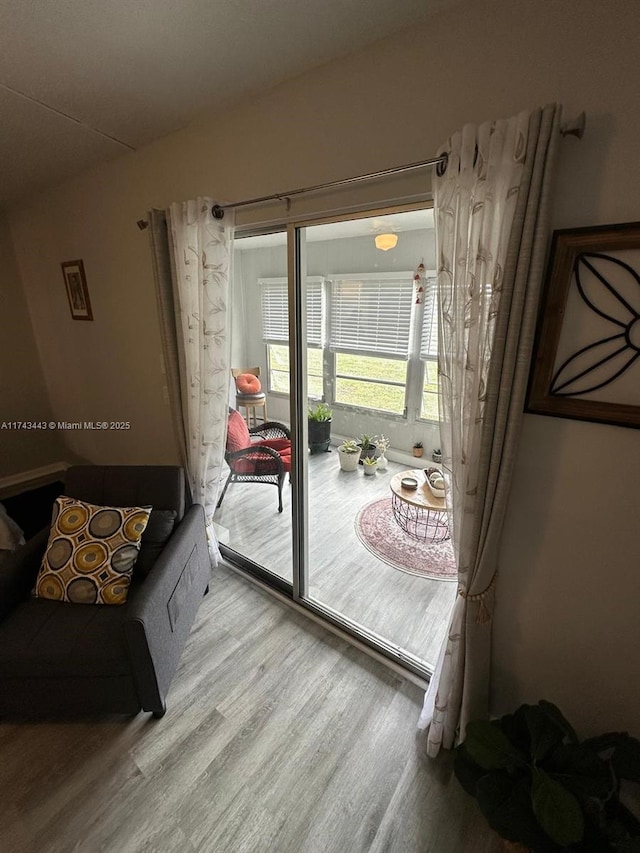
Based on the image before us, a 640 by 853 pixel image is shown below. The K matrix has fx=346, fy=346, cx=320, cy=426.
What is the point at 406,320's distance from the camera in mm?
3844

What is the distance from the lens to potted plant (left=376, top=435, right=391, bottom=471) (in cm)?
388

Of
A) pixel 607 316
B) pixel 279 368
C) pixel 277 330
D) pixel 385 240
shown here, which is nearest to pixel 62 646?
pixel 279 368

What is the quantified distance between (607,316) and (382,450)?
3.05 metres

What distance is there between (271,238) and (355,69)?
767 millimetres

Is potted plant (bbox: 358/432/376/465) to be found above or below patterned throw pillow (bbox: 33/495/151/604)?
below

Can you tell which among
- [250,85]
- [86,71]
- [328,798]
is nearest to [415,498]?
[328,798]

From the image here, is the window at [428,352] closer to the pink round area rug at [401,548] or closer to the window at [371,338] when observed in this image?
the window at [371,338]

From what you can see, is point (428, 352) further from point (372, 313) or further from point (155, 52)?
point (155, 52)

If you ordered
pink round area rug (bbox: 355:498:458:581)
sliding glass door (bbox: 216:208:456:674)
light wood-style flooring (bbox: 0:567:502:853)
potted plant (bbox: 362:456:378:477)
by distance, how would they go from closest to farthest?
light wood-style flooring (bbox: 0:567:502:853), sliding glass door (bbox: 216:208:456:674), pink round area rug (bbox: 355:498:458:581), potted plant (bbox: 362:456:378:477)

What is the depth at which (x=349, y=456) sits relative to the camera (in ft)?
12.4

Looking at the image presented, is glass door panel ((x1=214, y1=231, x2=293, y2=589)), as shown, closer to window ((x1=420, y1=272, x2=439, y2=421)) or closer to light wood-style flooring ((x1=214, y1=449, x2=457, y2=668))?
light wood-style flooring ((x1=214, y1=449, x2=457, y2=668))

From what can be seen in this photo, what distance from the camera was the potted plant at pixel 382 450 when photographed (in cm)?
388

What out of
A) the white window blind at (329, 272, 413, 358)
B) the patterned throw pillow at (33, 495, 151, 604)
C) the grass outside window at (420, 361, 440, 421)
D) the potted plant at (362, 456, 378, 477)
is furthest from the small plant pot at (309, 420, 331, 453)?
the patterned throw pillow at (33, 495, 151, 604)

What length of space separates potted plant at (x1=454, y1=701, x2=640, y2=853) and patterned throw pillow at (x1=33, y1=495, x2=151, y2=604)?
59.5 inches
